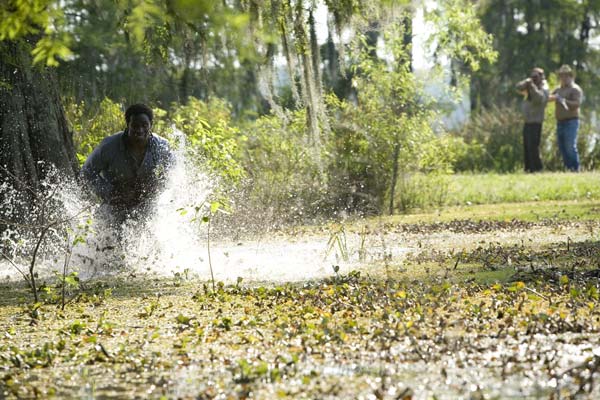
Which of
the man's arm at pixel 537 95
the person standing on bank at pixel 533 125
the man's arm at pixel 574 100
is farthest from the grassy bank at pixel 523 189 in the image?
the man's arm at pixel 537 95

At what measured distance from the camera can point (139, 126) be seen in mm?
10898

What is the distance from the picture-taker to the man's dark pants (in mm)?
25891

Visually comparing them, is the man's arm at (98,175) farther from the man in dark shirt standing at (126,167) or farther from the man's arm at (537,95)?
the man's arm at (537,95)

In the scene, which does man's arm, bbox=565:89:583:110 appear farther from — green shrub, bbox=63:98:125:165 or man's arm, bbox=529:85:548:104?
green shrub, bbox=63:98:125:165

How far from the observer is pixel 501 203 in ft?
66.4

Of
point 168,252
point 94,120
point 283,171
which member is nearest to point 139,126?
point 168,252

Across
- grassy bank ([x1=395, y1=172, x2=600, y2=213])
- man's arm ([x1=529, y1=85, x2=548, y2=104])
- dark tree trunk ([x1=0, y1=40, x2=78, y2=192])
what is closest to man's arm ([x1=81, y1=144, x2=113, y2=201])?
dark tree trunk ([x1=0, y1=40, x2=78, y2=192])

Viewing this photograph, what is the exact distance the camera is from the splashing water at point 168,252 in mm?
10812

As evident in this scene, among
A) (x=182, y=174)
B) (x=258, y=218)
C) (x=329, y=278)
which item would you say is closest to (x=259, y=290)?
(x=329, y=278)

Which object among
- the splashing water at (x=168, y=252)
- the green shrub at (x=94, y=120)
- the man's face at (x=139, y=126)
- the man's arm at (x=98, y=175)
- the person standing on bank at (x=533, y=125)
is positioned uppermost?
the person standing on bank at (x=533, y=125)

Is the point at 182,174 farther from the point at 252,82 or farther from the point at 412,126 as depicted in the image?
the point at 252,82

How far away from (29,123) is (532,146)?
16128mm

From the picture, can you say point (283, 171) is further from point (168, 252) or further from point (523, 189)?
point (523, 189)

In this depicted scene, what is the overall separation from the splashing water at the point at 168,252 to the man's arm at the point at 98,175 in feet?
0.59
